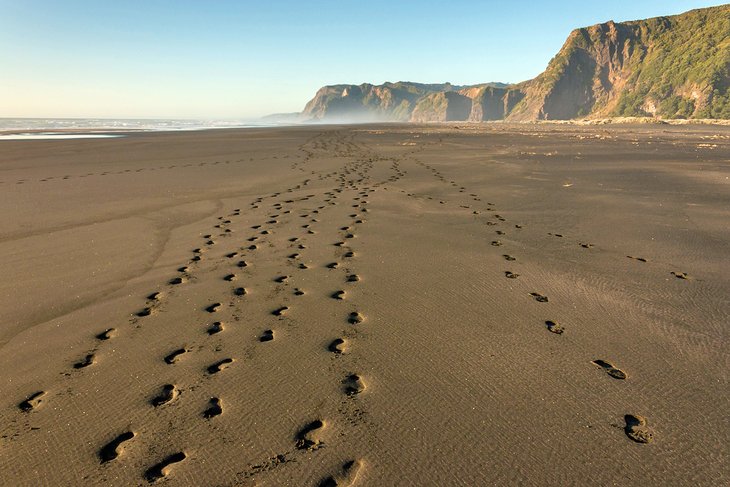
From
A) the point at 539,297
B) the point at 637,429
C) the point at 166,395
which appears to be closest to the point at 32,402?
the point at 166,395

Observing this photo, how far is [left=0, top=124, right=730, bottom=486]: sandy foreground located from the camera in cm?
260

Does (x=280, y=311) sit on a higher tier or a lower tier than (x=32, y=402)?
lower

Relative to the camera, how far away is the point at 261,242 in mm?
7273

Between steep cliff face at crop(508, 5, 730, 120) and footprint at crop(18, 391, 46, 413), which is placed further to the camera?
steep cliff face at crop(508, 5, 730, 120)

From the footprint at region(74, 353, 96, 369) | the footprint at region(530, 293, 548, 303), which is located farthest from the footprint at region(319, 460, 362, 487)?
the footprint at region(530, 293, 548, 303)

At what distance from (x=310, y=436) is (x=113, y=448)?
4.09ft

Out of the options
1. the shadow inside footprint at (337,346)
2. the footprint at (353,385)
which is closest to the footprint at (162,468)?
the footprint at (353,385)

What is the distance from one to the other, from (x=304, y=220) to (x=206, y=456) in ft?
21.3

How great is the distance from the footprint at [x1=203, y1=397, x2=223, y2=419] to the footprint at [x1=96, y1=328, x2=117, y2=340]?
5.75 ft

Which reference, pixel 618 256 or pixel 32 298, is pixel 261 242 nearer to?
pixel 32 298

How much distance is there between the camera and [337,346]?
3.97 m

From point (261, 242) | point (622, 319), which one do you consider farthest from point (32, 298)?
point (622, 319)

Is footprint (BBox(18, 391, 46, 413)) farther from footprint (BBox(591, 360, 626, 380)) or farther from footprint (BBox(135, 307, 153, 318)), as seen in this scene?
footprint (BBox(591, 360, 626, 380))

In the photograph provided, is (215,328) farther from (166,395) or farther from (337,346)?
(337,346)
